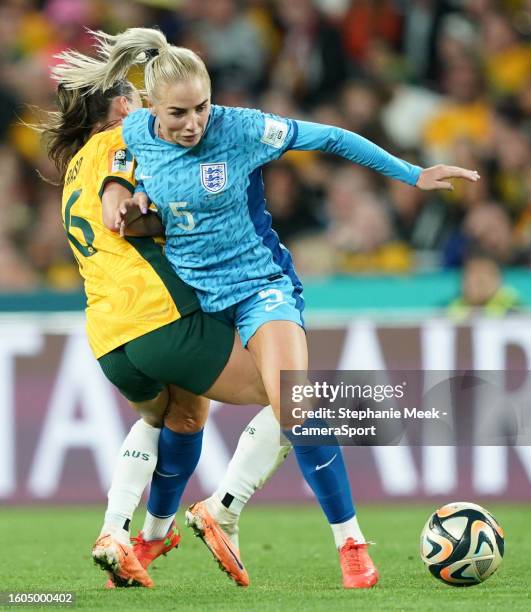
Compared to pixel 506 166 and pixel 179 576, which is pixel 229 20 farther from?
pixel 179 576

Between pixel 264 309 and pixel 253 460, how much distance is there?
674 millimetres

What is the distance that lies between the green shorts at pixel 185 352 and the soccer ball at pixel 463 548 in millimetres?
1066

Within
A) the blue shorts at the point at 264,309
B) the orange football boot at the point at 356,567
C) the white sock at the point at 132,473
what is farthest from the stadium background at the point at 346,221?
the blue shorts at the point at 264,309

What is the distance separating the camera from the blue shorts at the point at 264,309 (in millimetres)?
5117

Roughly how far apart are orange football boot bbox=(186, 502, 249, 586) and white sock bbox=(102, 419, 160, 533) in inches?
11.1

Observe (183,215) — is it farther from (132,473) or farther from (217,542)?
(217,542)

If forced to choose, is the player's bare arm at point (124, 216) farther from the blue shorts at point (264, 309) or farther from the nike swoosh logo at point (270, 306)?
the nike swoosh logo at point (270, 306)

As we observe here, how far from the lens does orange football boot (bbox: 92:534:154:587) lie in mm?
5133

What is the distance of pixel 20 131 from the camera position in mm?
11578

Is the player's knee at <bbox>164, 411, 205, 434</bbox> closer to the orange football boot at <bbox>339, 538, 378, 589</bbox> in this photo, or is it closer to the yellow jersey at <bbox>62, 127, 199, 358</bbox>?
the yellow jersey at <bbox>62, 127, 199, 358</bbox>

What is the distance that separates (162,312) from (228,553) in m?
0.97

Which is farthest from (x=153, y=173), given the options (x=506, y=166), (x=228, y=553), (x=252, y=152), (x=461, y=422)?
(x=506, y=166)

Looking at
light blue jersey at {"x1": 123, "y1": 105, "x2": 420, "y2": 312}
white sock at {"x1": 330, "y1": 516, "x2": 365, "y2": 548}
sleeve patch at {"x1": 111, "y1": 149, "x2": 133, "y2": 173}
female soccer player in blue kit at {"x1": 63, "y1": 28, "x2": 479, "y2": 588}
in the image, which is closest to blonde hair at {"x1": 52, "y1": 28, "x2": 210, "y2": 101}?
female soccer player in blue kit at {"x1": 63, "y1": 28, "x2": 479, "y2": 588}

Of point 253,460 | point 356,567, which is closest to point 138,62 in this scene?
point 253,460
